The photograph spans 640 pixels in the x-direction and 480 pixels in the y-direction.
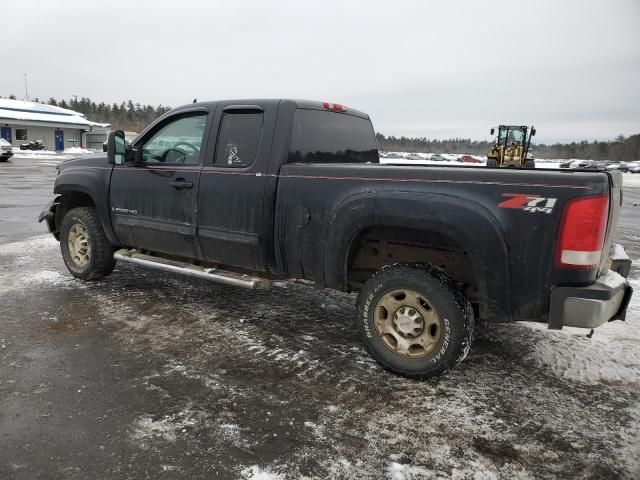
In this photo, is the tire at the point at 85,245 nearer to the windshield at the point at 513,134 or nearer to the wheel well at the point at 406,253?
the wheel well at the point at 406,253

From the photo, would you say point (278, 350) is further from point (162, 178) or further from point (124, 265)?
point (124, 265)

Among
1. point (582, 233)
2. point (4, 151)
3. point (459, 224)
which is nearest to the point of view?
point (582, 233)

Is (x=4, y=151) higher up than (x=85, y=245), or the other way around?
(x=4, y=151)

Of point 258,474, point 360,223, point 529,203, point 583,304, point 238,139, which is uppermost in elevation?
point 238,139

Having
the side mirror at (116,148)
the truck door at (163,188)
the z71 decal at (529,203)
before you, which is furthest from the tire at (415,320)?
the side mirror at (116,148)

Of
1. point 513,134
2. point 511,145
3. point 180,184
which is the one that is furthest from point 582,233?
point 513,134

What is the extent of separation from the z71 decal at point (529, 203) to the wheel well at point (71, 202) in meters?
4.53

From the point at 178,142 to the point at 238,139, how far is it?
837 millimetres

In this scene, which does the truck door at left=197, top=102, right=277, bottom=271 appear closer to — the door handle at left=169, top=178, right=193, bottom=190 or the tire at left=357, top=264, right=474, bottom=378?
the door handle at left=169, top=178, right=193, bottom=190

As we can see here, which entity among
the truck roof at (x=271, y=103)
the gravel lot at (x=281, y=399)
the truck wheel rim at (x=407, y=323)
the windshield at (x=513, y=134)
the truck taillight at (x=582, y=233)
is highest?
the windshield at (x=513, y=134)

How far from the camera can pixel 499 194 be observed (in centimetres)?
285

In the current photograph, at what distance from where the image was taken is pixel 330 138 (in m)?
Result: 4.36

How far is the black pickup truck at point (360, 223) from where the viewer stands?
110 inches

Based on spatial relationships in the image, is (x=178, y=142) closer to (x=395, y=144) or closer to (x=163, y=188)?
(x=163, y=188)
